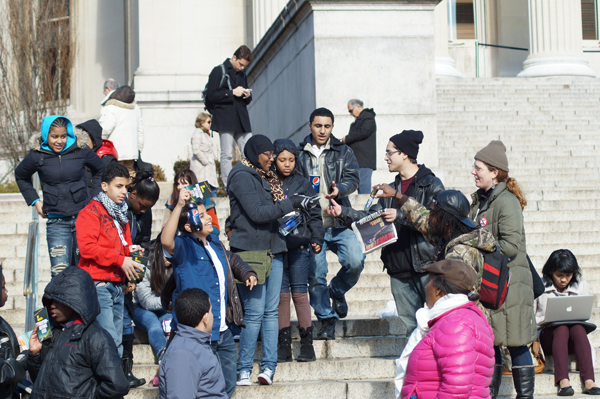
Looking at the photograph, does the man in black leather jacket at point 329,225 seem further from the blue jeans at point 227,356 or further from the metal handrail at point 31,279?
the metal handrail at point 31,279

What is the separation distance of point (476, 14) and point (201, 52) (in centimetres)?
1054

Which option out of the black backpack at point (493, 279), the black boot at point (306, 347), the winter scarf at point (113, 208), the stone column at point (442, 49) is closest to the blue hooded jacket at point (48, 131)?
the winter scarf at point (113, 208)

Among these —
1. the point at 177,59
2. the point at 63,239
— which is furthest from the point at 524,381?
the point at 177,59

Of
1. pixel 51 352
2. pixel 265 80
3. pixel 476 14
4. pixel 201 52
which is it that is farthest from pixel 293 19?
pixel 476 14

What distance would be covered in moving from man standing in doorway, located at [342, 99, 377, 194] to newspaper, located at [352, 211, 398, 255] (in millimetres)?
4203

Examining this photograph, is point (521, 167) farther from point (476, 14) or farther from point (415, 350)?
point (476, 14)

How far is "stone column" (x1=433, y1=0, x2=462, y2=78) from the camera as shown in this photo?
809 inches

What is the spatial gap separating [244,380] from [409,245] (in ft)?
5.44

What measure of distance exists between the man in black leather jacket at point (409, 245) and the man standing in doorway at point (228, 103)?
16.3ft

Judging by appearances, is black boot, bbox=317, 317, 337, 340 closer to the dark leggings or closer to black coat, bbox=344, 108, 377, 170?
the dark leggings

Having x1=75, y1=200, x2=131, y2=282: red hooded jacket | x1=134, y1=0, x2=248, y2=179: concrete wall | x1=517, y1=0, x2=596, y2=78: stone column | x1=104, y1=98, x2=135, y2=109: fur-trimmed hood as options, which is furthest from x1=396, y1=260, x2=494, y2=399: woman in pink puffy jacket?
x1=517, y1=0, x2=596, y2=78: stone column

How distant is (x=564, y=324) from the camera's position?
251 inches

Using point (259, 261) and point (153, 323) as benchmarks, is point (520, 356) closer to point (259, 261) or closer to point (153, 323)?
point (259, 261)

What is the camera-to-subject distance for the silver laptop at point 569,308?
20.8 feet
